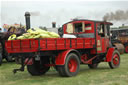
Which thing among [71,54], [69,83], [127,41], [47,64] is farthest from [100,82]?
[127,41]

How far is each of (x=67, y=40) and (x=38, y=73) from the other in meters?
1.83

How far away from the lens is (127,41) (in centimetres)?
1861

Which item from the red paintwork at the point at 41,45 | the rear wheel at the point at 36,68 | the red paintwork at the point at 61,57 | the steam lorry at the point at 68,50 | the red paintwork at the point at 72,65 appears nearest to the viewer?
the red paintwork at the point at 41,45

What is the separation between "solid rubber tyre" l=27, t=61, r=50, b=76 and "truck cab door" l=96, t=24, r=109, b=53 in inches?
97.9

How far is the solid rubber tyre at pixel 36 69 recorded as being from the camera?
763 centimetres

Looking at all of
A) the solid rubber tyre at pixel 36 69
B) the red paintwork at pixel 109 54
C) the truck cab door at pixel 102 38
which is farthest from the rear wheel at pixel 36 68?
the red paintwork at pixel 109 54

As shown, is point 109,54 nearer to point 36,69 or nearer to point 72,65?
point 72,65

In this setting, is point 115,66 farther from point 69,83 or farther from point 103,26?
point 69,83

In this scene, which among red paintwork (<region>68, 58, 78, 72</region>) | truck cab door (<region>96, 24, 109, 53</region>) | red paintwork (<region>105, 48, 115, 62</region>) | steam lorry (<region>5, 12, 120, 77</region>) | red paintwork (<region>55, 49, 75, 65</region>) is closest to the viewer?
steam lorry (<region>5, 12, 120, 77</region>)

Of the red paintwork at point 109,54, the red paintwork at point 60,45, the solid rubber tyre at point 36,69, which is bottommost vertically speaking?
the solid rubber tyre at point 36,69

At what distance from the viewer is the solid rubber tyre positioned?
7629mm

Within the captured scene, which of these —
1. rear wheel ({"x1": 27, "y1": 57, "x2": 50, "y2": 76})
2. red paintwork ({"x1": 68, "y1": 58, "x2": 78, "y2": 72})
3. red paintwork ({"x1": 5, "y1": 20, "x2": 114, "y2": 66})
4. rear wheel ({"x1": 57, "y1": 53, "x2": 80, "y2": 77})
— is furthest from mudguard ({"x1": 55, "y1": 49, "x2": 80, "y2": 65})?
rear wheel ({"x1": 27, "y1": 57, "x2": 50, "y2": 76})

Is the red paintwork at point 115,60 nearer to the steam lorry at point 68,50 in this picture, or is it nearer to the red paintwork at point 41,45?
the steam lorry at point 68,50

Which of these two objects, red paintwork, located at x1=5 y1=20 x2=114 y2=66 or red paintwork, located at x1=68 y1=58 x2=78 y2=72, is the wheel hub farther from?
red paintwork, located at x1=5 y1=20 x2=114 y2=66
